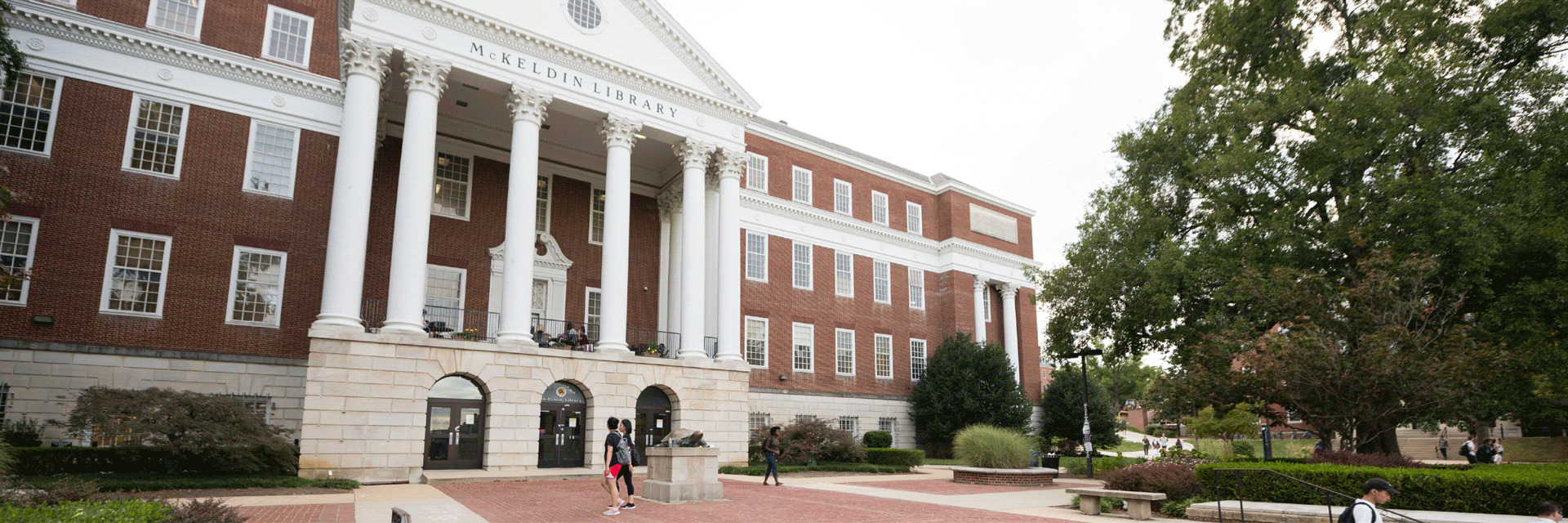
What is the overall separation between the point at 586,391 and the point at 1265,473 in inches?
678

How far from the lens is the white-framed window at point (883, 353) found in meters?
40.2

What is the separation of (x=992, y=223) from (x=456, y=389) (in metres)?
31.3

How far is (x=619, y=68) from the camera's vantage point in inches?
1041

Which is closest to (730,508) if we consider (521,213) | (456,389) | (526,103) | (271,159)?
(456,389)

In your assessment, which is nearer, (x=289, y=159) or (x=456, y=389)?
(x=456, y=389)

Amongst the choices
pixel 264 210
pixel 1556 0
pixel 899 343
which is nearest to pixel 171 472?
pixel 264 210

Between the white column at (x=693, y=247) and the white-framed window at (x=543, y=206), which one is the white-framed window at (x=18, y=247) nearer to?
the white-framed window at (x=543, y=206)

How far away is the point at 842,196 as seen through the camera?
4062cm

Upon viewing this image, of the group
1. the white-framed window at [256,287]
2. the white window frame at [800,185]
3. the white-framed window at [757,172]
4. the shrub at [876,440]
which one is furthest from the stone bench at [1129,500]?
the white window frame at [800,185]

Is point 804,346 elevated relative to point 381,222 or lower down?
lower down

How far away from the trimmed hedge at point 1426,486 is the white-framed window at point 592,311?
69.7 feet

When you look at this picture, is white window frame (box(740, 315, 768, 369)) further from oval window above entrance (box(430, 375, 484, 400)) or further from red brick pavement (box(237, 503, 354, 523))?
red brick pavement (box(237, 503, 354, 523))

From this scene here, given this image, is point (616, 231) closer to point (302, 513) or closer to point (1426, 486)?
point (302, 513)

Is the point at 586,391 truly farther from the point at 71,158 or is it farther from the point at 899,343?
the point at 899,343
